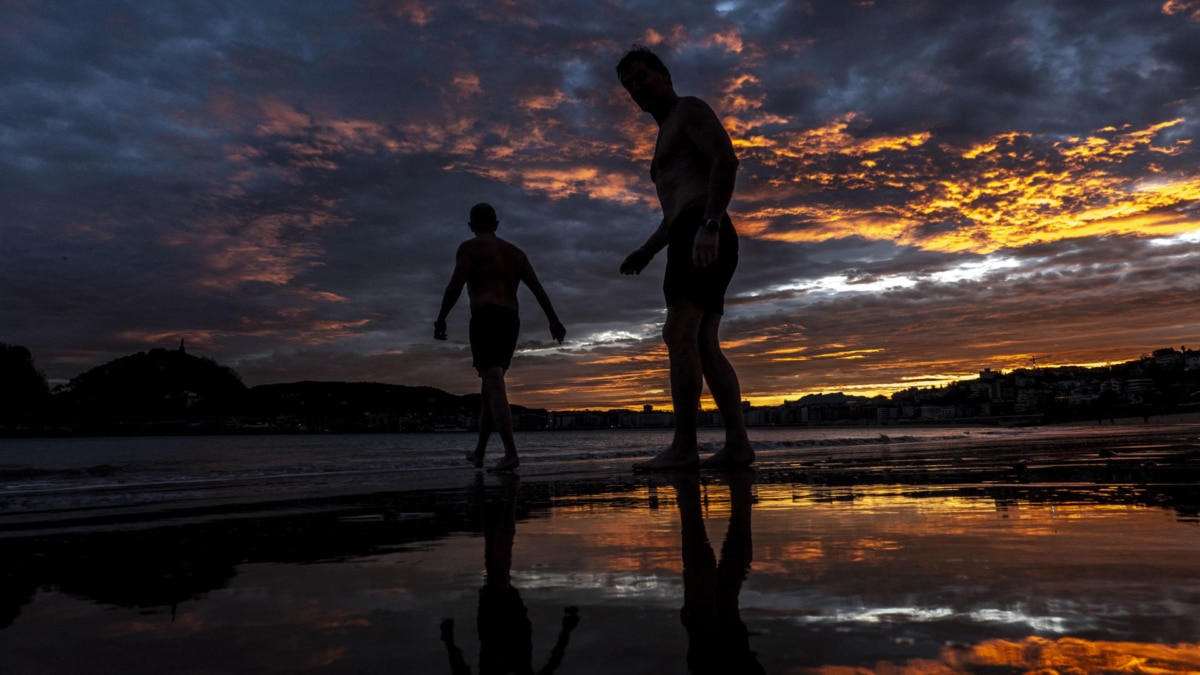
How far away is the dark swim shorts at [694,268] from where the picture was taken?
4285 mm

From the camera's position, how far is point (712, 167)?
13.6ft

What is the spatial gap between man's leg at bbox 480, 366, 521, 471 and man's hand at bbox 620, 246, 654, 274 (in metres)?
1.91

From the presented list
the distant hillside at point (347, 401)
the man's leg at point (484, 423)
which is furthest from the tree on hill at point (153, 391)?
the man's leg at point (484, 423)

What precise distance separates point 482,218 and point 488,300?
2.61ft

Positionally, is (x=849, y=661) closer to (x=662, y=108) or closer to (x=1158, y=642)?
(x=1158, y=642)

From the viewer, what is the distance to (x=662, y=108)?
4.79 meters

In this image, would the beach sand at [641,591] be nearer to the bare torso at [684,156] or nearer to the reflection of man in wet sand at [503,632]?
the reflection of man in wet sand at [503,632]

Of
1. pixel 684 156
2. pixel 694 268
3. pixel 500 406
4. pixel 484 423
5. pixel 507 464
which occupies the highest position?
pixel 684 156

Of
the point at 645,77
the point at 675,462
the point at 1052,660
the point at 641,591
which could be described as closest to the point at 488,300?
the point at 645,77

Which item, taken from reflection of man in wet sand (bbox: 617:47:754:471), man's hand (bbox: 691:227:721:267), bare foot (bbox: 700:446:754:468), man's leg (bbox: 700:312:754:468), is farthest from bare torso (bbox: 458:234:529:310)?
man's hand (bbox: 691:227:721:267)

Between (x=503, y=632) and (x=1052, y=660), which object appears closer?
(x=1052, y=660)

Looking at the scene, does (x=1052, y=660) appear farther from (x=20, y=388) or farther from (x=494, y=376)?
(x=20, y=388)

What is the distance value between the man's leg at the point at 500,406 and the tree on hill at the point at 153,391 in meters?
77.5

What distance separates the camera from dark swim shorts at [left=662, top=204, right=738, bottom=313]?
429 centimetres
